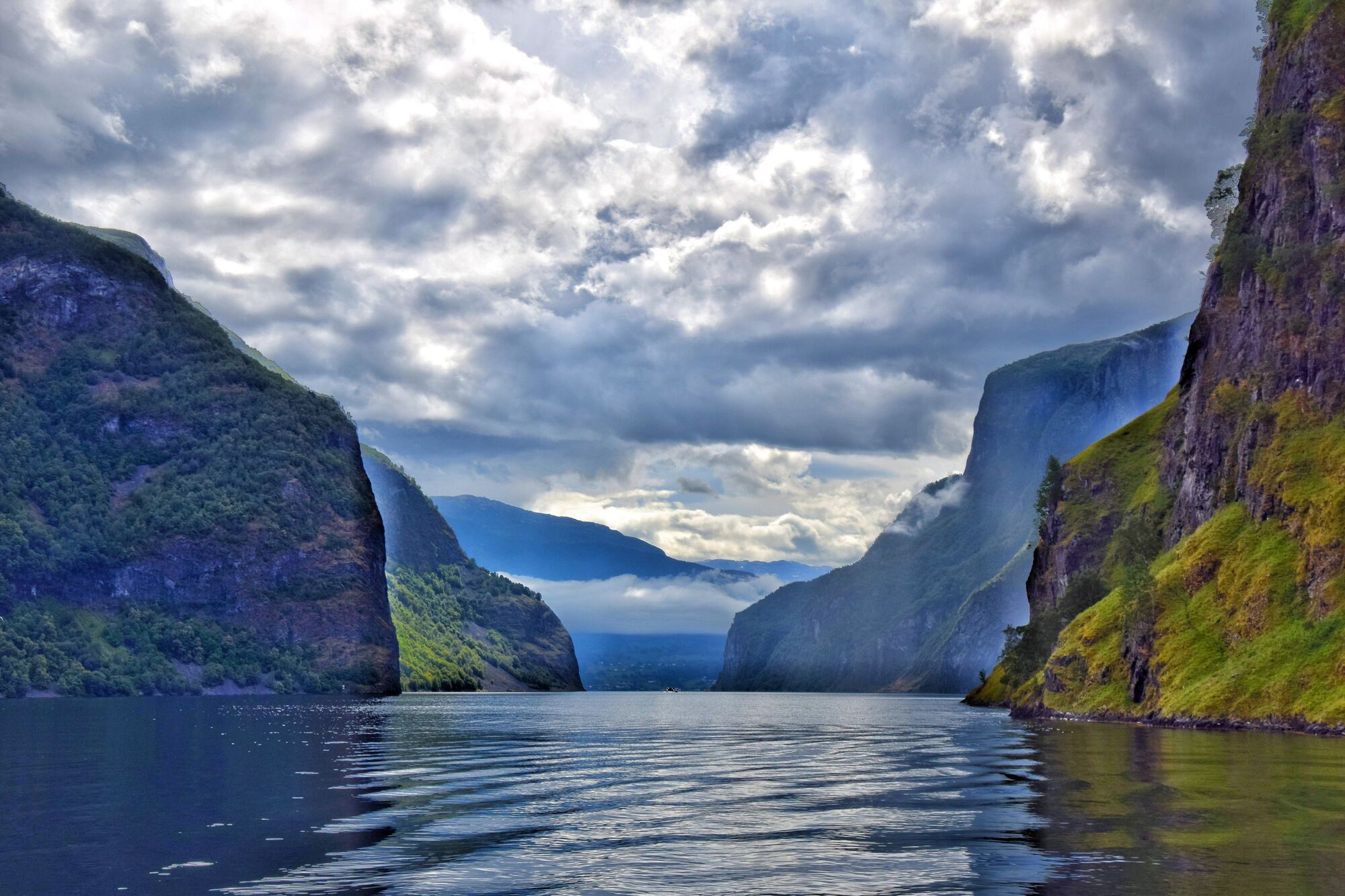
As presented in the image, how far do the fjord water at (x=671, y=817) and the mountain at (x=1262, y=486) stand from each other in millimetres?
26600

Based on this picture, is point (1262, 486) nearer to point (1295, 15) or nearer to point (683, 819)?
point (1295, 15)

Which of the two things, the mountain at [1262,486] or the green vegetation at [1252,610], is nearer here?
the green vegetation at [1252,610]

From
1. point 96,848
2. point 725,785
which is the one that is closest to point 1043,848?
point 725,785

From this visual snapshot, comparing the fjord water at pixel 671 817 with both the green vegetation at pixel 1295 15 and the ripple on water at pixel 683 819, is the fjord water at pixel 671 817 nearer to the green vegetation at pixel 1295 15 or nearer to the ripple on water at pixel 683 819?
the ripple on water at pixel 683 819

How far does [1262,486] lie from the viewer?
12262 cm

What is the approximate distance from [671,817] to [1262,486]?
105 meters

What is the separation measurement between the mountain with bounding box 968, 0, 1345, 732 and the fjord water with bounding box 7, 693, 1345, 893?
2660 centimetres

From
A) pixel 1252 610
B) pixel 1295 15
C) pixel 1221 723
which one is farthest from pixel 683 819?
pixel 1295 15

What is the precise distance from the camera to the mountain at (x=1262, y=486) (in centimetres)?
10588

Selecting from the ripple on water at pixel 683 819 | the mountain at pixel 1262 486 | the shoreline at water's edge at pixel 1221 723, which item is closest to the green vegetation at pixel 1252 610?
the mountain at pixel 1262 486

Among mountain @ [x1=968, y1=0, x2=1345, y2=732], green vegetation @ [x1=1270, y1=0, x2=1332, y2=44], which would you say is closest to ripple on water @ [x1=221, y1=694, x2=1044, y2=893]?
mountain @ [x1=968, y1=0, x2=1345, y2=732]

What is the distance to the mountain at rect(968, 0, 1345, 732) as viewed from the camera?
10588 cm

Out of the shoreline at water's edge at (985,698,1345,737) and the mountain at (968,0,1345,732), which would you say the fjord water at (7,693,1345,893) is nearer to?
the shoreline at water's edge at (985,698,1345,737)

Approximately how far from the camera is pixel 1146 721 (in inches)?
4744
